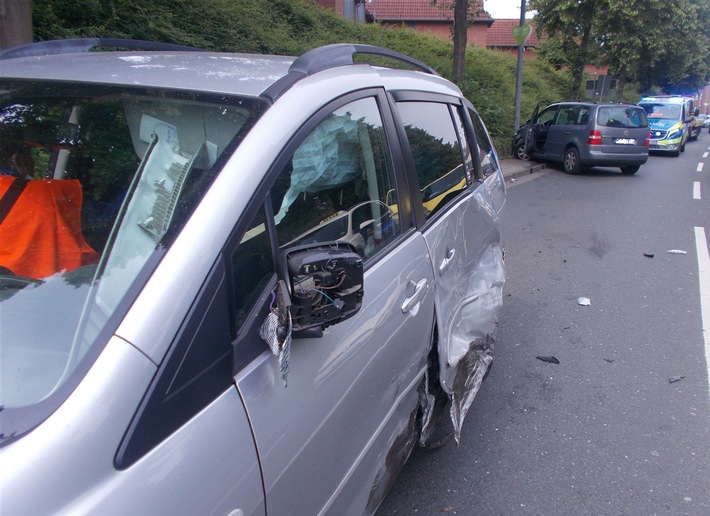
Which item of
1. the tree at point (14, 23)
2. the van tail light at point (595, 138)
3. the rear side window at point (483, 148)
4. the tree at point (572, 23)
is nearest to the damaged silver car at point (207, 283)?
the rear side window at point (483, 148)

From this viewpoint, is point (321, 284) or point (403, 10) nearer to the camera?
point (321, 284)

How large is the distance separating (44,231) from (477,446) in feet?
8.46

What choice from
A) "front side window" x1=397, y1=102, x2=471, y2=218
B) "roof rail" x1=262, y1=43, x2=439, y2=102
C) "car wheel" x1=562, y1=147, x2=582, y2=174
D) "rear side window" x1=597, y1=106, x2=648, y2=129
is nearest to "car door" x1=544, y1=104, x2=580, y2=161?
"car wheel" x1=562, y1=147, x2=582, y2=174

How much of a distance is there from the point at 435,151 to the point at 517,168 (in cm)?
1279

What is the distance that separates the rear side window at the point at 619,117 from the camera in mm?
14617

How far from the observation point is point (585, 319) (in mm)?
5285

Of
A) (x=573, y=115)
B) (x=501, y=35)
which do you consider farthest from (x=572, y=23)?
(x=501, y=35)

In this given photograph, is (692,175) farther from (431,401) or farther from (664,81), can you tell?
(664,81)

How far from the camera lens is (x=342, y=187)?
2.28 m

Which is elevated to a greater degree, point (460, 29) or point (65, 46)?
point (460, 29)

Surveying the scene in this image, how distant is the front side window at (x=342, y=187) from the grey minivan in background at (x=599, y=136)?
13.7m

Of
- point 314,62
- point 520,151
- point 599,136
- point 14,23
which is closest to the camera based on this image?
point 314,62

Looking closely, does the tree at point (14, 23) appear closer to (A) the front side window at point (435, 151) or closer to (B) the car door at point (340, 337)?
(A) the front side window at point (435, 151)

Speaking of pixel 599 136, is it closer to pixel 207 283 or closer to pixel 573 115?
pixel 573 115
